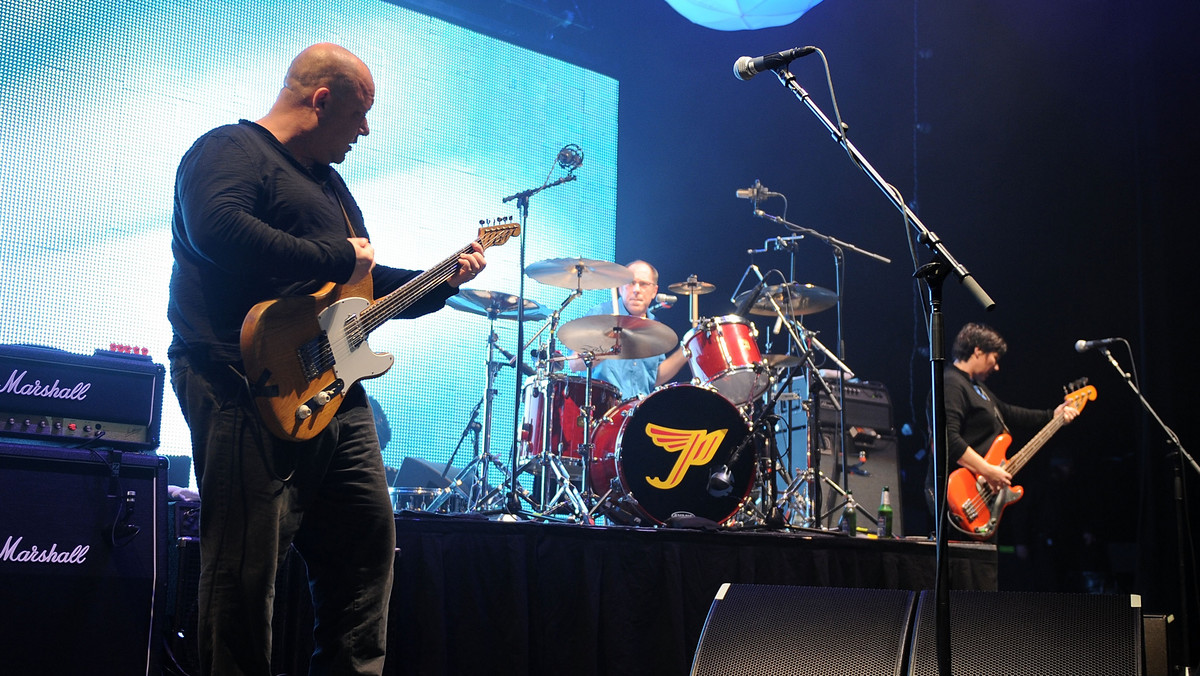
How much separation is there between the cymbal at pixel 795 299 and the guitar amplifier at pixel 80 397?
3770 millimetres

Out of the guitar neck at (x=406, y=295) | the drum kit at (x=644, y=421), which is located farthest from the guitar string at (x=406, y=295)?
the drum kit at (x=644, y=421)

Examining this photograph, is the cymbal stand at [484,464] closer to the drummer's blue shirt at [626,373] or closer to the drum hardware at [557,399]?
the drum hardware at [557,399]

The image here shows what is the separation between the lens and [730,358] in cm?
595

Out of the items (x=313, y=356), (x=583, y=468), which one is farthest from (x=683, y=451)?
(x=313, y=356)

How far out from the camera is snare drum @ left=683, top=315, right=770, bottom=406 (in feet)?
19.3

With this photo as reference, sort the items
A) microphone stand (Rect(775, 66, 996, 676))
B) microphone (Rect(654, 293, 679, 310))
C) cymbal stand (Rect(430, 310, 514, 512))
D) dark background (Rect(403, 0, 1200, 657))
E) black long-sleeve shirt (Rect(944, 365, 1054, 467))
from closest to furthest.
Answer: microphone stand (Rect(775, 66, 996, 676))
cymbal stand (Rect(430, 310, 514, 512))
black long-sleeve shirt (Rect(944, 365, 1054, 467))
dark background (Rect(403, 0, 1200, 657))
microphone (Rect(654, 293, 679, 310))

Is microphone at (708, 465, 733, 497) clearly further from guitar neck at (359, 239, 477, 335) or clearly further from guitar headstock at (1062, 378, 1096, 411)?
guitar headstock at (1062, 378, 1096, 411)

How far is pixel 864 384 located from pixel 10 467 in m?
5.53

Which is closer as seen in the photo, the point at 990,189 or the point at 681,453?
the point at 681,453

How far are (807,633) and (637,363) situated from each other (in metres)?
4.74

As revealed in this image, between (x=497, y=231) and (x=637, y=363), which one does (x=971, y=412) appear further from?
(x=497, y=231)

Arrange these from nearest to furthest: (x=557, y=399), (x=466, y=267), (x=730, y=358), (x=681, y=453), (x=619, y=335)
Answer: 1. (x=466, y=267)
2. (x=681, y=453)
3. (x=619, y=335)
4. (x=557, y=399)
5. (x=730, y=358)

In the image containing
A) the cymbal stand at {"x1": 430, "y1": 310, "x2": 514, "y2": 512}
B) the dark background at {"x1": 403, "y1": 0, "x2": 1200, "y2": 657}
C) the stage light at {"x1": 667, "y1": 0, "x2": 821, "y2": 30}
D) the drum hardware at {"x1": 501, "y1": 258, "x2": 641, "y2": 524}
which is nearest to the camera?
the stage light at {"x1": 667, "y1": 0, "x2": 821, "y2": 30}

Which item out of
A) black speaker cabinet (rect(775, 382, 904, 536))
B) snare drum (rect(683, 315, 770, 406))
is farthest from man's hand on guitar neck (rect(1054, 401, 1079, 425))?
snare drum (rect(683, 315, 770, 406))
